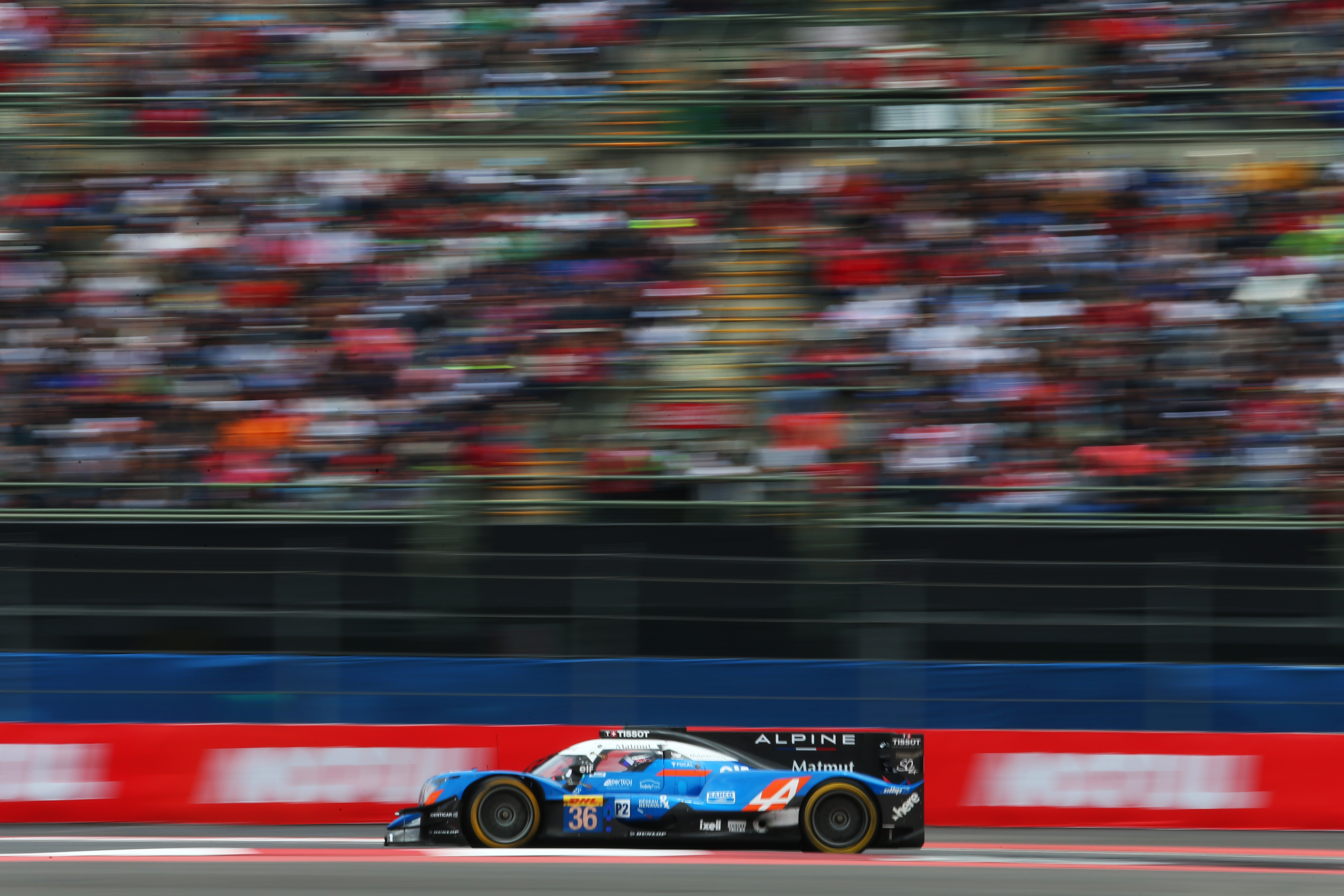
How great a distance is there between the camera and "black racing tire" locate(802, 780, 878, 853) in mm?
7879

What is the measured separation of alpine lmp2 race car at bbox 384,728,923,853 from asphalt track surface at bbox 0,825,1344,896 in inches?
4.2

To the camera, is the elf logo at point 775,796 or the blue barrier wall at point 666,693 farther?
the blue barrier wall at point 666,693

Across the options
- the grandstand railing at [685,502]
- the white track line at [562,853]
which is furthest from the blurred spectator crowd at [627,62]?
the white track line at [562,853]

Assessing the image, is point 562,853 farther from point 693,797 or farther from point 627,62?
point 627,62

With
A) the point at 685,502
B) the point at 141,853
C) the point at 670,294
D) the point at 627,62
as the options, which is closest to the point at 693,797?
the point at 685,502

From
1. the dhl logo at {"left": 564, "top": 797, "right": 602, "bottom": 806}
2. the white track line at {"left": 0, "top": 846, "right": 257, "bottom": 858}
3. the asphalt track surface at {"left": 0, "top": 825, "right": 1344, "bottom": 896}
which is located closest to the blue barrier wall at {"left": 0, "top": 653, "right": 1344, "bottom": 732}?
the asphalt track surface at {"left": 0, "top": 825, "right": 1344, "bottom": 896}

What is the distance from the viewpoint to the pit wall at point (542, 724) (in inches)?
365

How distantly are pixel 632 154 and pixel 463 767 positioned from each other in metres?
4.67

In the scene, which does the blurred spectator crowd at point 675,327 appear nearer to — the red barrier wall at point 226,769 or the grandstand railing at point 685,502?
the grandstand railing at point 685,502

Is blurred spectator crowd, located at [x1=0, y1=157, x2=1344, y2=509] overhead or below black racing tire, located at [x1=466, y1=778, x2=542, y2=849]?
overhead

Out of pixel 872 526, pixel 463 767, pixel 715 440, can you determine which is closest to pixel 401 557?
pixel 463 767

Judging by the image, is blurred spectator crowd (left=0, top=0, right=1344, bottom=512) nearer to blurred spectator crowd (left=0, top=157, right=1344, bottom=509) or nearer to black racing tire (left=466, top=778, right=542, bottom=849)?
blurred spectator crowd (left=0, top=157, right=1344, bottom=509)

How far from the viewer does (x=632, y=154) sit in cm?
1148

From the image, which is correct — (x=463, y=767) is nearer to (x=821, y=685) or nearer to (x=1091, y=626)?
(x=821, y=685)
